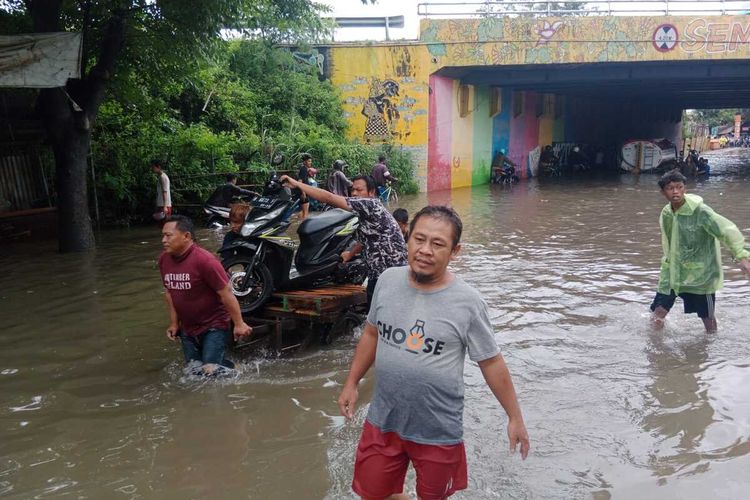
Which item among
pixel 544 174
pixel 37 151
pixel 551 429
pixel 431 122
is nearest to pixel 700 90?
pixel 544 174

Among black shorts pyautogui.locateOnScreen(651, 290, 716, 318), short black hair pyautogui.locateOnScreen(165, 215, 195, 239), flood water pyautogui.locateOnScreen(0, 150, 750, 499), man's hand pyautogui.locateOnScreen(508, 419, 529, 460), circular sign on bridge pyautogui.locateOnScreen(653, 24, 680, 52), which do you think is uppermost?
circular sign on bridge pyautogui.locateOnScreen(653, 24, 680, 52)

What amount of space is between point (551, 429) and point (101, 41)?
33.5ft

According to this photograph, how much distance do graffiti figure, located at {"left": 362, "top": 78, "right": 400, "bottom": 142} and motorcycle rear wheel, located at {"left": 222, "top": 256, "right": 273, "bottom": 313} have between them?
1744 centimetres

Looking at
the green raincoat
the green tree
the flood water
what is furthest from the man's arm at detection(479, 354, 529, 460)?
the green tree

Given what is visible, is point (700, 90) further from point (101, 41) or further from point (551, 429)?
point (551, 429)

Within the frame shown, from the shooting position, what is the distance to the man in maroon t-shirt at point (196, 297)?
4.43 m

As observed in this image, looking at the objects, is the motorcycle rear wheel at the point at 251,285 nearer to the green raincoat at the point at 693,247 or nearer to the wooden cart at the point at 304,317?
the wooden cart at the point at 304,317

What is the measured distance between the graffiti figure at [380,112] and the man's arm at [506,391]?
20.6m

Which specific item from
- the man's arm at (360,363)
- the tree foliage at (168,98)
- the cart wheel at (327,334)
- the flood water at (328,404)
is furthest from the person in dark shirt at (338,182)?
the man's arm at (360,363)

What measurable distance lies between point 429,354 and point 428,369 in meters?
0.06

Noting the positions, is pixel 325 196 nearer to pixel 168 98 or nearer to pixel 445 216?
pixel 445 216

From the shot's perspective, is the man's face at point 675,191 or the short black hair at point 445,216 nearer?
the short black hair at point 445,216

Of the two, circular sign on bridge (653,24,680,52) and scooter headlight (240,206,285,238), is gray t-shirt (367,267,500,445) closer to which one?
scooter headlight (240,206,285,238)

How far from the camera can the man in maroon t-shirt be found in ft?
14.5
